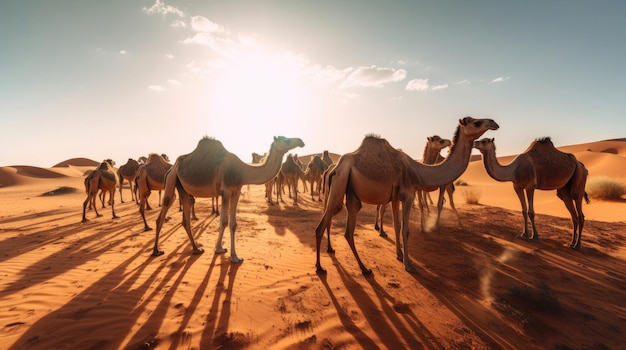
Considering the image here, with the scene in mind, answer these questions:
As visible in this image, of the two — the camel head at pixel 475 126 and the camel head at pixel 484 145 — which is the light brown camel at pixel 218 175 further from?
the camel head at pixel 484 145

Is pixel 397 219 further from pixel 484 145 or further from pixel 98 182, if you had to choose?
pixel 98 182

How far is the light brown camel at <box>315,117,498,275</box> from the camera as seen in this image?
212 inches

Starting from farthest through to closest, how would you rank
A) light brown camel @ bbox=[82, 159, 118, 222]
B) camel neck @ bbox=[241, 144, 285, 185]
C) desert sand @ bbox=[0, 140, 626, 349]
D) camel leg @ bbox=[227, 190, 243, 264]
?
light brown camel @ bbox=[82, 159, 118, 222], camel neck @ bbox=[241, 144, 285, 185], camel leg @ bbox=[227, 190, 243, 264], desert sand @ bbox=[0, 140, 626, 349]

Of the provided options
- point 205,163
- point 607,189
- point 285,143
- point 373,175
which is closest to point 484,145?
point 373,175

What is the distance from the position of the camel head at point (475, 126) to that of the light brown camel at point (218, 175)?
3.87 metres

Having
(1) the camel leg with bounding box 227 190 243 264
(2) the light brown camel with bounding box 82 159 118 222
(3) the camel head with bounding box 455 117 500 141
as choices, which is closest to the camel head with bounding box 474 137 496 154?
(3) the camel head with bounding box 455 117 500 141

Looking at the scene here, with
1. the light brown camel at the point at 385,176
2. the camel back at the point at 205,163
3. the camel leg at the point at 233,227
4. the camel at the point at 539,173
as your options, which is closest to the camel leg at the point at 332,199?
the light brown camel at the point at 385,176

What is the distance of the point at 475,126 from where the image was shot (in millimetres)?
5848

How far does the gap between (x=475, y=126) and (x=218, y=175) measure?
613 cm

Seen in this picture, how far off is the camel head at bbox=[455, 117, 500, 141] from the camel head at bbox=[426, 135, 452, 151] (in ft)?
7.03

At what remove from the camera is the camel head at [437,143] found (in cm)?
810

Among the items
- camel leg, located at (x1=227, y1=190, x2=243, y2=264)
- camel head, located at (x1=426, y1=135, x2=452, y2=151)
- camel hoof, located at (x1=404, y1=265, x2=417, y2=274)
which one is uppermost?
camel head, located at (x1=426, y1=135, x2=452, y2=151)

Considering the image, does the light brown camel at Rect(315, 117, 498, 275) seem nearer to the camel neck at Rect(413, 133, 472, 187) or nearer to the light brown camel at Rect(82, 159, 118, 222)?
the camel neck at Rect(413, 133, 472, 187)

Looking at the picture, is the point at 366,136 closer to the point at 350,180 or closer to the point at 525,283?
A: the point at 350,180
